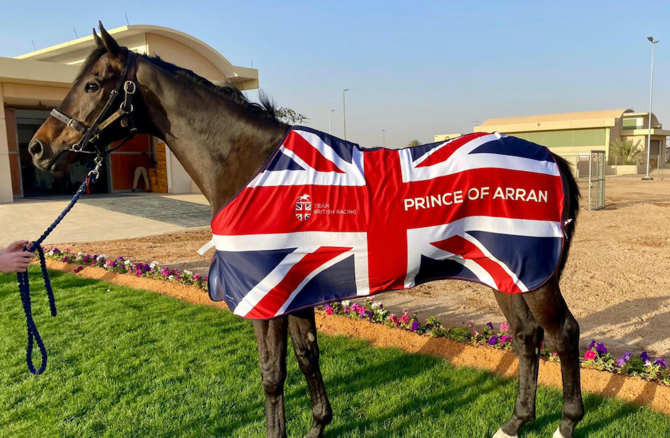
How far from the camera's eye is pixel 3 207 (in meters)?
13.8

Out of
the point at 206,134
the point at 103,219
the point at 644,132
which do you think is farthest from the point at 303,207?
the point at 644,132

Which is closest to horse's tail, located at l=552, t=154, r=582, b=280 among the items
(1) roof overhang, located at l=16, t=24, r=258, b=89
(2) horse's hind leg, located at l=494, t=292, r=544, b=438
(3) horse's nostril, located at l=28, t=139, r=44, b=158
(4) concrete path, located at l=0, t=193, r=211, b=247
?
(2) horse's hind leg, located at l=494, t=292, r=544, b=438

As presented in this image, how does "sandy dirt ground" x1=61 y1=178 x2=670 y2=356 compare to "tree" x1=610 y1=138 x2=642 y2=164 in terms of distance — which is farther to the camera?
"tree" x1=610 y1=138 x2=642 y2=164

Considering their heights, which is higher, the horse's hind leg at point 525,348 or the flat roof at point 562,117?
the flat roof at point 562,117

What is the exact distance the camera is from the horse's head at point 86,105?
259cm

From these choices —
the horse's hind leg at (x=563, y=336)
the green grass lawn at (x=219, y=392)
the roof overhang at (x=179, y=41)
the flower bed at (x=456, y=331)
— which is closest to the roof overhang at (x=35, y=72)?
the roof overhang at (x=179, y=41)

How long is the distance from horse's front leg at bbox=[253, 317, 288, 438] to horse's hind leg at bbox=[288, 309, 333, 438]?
188 mm

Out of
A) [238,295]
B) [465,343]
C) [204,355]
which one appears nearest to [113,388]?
[204,355]

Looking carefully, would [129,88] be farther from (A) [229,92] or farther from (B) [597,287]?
(B) [597,287]

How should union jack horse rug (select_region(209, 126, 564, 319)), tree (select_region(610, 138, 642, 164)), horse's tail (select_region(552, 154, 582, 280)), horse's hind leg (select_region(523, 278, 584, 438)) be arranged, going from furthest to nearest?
tree (select_region(610, 138, 642, 164)) → horse's tail (select_region(552, 154, 582, 280)) → horse's hind leg (select_region(523, 278, 584, 438)) → union jack horse rug (select_region(209, 126, 564, 319))

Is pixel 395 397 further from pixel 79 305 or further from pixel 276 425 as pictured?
pixel 79 305

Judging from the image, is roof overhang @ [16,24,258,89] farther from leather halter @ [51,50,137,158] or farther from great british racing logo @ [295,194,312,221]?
great british racing logo @ [295,194,312,221]

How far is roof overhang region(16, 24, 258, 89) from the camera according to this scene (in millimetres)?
16834

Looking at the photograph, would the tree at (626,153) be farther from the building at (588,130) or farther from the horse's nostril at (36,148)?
the horse's nostril at (36,148)
